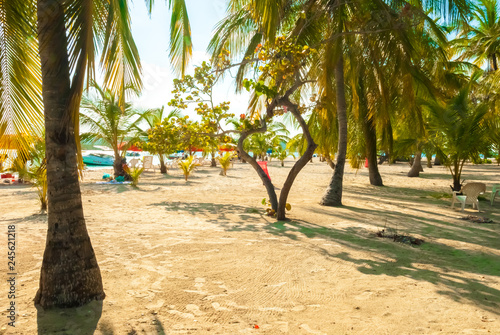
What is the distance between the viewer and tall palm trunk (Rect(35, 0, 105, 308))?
2.82 metres

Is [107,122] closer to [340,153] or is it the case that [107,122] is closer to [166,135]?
[166,135]

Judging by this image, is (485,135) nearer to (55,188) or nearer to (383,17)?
(383,17)

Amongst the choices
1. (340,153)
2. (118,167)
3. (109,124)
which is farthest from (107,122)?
(340,153)

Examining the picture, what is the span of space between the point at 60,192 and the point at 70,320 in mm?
1006

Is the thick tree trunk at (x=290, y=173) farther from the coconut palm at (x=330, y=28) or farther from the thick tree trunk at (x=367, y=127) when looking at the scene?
the thick tree trunk at (x=367, y=127)

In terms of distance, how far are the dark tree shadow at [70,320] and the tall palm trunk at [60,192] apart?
66 millimetres

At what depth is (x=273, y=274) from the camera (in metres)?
3.90

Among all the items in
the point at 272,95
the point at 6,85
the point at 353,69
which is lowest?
the point at 6,85

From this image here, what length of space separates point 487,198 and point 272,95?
7873 mm

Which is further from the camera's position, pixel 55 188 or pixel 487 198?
pixel 487 198

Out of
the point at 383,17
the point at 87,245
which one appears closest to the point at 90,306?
the point at 87,245

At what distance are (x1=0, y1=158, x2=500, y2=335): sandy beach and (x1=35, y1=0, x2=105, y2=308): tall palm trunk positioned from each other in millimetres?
183

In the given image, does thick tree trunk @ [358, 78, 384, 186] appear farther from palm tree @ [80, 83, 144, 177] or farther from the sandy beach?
palm tree @ [80, 83, 144, 177]

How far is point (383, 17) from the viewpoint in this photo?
8375mm
